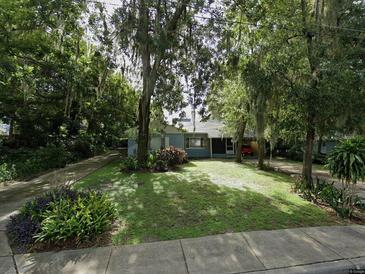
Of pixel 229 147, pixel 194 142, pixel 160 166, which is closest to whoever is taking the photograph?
pixel 160 166

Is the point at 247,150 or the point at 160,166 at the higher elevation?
the point at 247,150

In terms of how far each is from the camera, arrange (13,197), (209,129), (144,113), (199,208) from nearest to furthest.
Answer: (199,208)
(13,197)
(144,113)
(209,129)

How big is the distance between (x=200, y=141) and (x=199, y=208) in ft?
55.3

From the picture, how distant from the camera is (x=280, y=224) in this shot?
548cm

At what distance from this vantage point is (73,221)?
466cm

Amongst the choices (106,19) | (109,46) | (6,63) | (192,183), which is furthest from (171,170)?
(6,63)

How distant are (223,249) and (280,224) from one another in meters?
1.83

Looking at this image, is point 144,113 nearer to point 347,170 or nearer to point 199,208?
point 199,208

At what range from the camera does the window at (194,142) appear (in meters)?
22.8

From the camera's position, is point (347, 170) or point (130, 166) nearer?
point (347, 170)

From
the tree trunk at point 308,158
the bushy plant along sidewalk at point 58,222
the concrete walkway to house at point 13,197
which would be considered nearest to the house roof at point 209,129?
→ the tree trunk at point 308,158

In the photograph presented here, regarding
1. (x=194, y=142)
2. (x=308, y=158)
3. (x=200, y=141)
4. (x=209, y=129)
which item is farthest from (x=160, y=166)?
(x=209, y=129)

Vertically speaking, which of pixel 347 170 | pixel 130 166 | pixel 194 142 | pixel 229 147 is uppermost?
pixel 194 142

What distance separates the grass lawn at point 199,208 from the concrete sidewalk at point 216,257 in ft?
1.39
